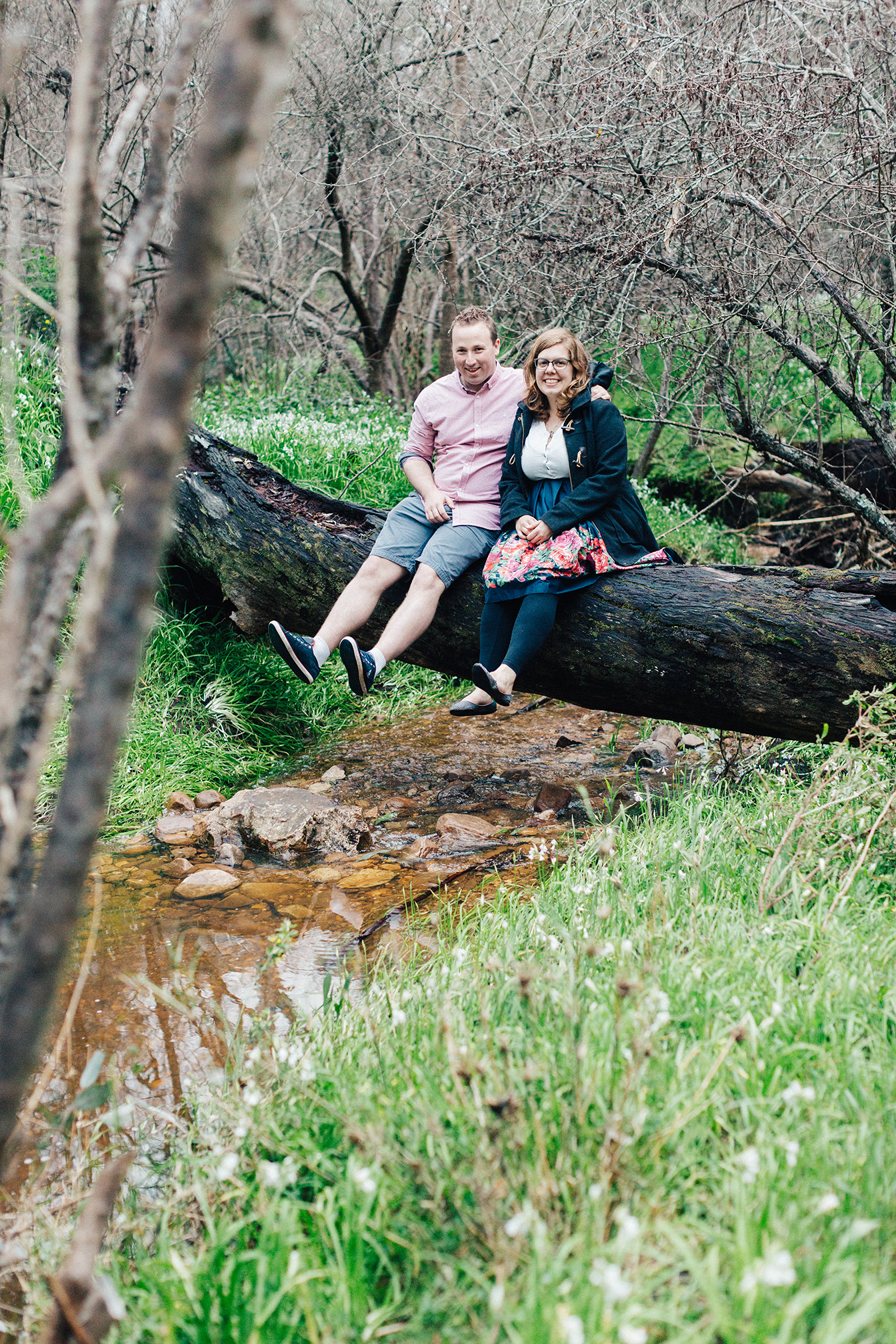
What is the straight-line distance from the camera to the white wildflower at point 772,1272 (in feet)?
3.87

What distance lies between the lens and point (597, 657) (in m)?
4.18

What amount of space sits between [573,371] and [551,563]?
91 centimetres

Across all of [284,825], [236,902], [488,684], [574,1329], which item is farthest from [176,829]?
[574,1329]

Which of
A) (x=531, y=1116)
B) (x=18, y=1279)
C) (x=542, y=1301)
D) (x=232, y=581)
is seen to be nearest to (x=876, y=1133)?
(x=531, y=1116)

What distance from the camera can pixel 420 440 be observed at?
15.7 ft

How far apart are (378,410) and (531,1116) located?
26.9 ft

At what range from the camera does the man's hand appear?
454 centimetres

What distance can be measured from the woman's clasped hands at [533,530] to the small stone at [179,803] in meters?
1.93

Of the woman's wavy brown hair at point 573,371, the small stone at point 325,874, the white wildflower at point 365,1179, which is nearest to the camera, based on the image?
the white wildflower at point 365,1179

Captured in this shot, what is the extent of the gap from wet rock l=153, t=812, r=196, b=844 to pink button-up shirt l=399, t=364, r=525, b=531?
1.82m

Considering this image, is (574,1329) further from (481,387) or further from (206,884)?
(481,387)

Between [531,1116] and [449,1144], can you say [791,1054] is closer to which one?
[531,1116]

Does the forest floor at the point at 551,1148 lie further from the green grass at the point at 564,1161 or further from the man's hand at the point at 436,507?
the man's hand at the point at 436,507

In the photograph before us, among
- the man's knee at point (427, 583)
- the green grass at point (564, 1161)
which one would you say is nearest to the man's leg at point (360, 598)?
the man's knee at point (427, 583)
